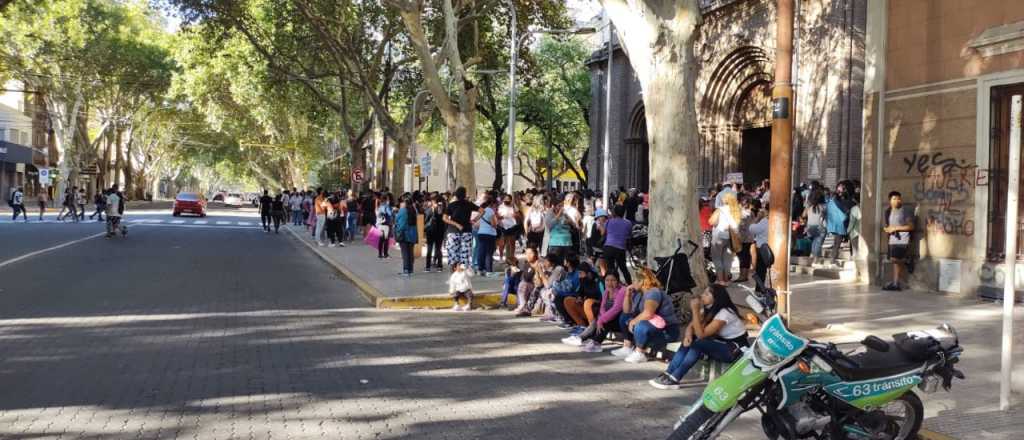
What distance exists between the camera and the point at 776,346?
5.09 metres

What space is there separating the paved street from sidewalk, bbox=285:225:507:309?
56cm

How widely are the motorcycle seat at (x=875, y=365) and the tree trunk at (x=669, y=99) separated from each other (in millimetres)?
4711

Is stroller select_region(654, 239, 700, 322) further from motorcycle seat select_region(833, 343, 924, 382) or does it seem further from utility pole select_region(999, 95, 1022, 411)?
motorcycle seat select_region(833, 343, 924, 382)

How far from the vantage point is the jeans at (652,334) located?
8438 mm

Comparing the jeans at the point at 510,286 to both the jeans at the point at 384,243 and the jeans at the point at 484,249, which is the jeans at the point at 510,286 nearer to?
the jeans at the point at 484,249

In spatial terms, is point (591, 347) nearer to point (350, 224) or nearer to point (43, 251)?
point (43, 251)

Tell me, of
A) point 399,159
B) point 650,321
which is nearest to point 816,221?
point 650,321

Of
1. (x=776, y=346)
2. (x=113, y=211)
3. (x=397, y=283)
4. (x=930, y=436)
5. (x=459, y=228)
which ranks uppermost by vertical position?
(x=113, y=211)

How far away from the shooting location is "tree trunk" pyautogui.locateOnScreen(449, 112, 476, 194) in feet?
68.7

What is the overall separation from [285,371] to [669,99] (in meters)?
5.22

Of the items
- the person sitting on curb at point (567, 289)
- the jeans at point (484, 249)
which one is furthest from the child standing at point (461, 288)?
the jeans at point (484, 249)

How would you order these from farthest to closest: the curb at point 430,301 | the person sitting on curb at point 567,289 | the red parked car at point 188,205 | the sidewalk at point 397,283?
the red parked car at point 188,205
the sidewalk at point 397,283
the curb at point 430,301
the person sitting on curb at point 567,289

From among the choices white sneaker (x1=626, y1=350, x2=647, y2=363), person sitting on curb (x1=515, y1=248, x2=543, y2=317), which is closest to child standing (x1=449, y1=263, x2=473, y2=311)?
person sitting on curb (x1=515, y1=248, x2=543, y2=317)

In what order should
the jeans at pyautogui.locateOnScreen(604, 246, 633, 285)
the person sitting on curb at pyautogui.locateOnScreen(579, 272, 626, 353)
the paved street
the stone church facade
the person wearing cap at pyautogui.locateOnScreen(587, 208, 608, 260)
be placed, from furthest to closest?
the stone church facade, the person wearing cap at pyautogui.locateOnScreen(587, 208, 608, 260), the jeans at pyautogui.locateOnScreen(604, 246, 633, 285), the person sitting on curb at pyautogui.locateOnScreen(579, 272, 626, 353), the paved street
